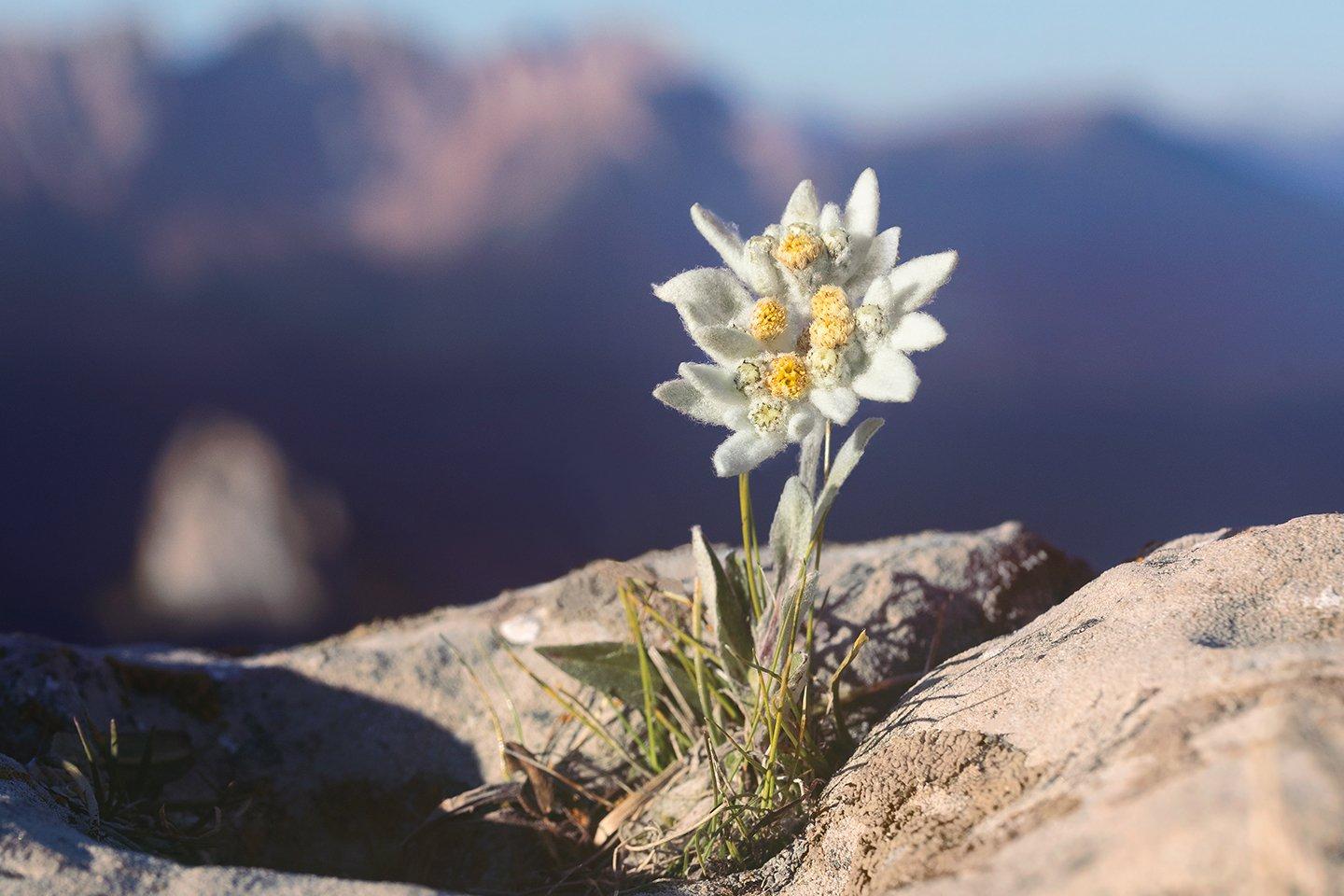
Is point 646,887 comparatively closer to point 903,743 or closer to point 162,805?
point 903,743

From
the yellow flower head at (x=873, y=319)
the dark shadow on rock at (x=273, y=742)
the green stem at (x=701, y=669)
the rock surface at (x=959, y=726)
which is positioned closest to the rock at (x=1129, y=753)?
the rock surface at (x=959, y=726)

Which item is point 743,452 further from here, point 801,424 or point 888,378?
point 888,378

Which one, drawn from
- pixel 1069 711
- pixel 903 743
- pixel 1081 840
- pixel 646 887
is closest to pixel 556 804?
pixel 646 887

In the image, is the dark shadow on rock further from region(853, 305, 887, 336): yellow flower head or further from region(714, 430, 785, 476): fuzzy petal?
region(853, 305, 887, 336): yellow flower head

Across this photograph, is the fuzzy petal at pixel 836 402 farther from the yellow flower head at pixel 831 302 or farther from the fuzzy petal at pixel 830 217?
the fuzzy petal at pixel 830 217

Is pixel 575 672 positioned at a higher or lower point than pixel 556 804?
higher

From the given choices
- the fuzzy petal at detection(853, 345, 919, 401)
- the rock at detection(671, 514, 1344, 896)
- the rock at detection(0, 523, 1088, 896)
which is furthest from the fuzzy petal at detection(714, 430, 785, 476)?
the rock at detection(0, 523, 1088, 896)
